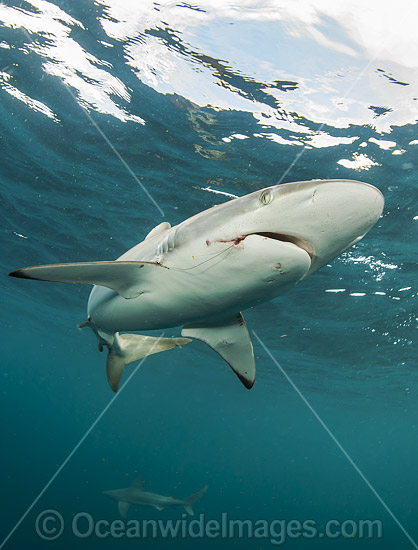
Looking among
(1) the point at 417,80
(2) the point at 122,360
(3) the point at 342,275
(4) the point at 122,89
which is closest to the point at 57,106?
(4) the point at 122,89

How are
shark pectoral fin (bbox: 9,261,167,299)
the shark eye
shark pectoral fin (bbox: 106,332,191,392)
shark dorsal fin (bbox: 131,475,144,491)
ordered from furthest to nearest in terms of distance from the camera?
shark dorsal fin (bbox: 131,475,144,491), shark pectoral fin (bbox: 106,332,191,392), shark pectoral fin (bbox: 9,261,167,299), the shark eye

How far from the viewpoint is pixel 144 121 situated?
9.70 m

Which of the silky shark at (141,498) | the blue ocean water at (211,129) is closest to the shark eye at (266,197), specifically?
the blue ocean water at (211,129)

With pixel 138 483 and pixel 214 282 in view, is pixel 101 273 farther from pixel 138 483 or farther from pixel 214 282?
pixel 138 483

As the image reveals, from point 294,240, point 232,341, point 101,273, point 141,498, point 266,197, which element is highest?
point 266,197

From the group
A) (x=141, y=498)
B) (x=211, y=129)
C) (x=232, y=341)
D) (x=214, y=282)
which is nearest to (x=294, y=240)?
(x=214, y=282)

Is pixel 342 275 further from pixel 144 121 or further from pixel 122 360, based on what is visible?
pixel 122 360

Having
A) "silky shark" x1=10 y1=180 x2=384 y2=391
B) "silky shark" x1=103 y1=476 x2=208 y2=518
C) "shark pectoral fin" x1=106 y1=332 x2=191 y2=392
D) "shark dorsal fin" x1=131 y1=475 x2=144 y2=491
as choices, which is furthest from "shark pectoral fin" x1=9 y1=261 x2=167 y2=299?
"shark dorsal fin" x1=131 y1=475 x2=144 y2=491

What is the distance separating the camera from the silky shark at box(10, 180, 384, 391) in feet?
6.07

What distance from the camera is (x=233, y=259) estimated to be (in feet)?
7.72

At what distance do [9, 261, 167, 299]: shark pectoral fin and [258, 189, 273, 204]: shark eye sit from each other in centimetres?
111

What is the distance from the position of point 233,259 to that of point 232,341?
1.85m

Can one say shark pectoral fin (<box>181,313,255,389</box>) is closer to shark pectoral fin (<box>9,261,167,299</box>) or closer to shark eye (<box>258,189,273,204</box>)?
shark pectoral fin (<box>9,261,167,299</box>)

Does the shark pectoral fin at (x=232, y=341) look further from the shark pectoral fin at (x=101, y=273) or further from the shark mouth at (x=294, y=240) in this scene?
the shark mouth at (x=294, y=240)
